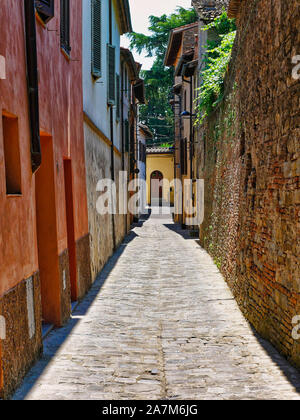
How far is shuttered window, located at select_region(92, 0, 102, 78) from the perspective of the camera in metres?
11.7

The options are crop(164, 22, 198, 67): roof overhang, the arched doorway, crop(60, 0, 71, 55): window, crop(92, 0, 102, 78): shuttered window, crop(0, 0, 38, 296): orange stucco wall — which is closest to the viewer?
crop(0, 0, 38, 296): orange stucco wall

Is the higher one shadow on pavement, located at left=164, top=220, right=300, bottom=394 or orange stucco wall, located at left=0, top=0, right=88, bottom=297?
orange stucco wall, located at left=0, top=0, right=88, bottom=297

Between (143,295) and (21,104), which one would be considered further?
(143,295)

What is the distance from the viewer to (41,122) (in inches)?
241

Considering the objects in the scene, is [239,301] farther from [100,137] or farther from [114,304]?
[100,137]

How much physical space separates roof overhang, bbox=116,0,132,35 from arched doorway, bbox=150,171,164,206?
92.2 ft

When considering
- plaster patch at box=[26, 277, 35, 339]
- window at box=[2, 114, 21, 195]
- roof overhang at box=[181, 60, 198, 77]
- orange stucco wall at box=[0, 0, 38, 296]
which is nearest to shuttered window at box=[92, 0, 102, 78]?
orange stucco wall at box=[0, 0, 38, 296]

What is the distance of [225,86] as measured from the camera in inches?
431

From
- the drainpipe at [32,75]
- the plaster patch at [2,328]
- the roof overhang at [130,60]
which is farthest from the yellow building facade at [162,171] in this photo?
the plaster patch at [2,328]

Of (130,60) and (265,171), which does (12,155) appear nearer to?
(265,171)

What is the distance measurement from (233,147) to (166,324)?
3.87 m

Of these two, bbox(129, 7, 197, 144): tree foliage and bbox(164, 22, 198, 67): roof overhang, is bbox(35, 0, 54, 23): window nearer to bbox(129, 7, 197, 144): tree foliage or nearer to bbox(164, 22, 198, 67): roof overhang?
bbox(164, 22, 198, 67): roof overhang

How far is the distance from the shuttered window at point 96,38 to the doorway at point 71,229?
3.80 metres
